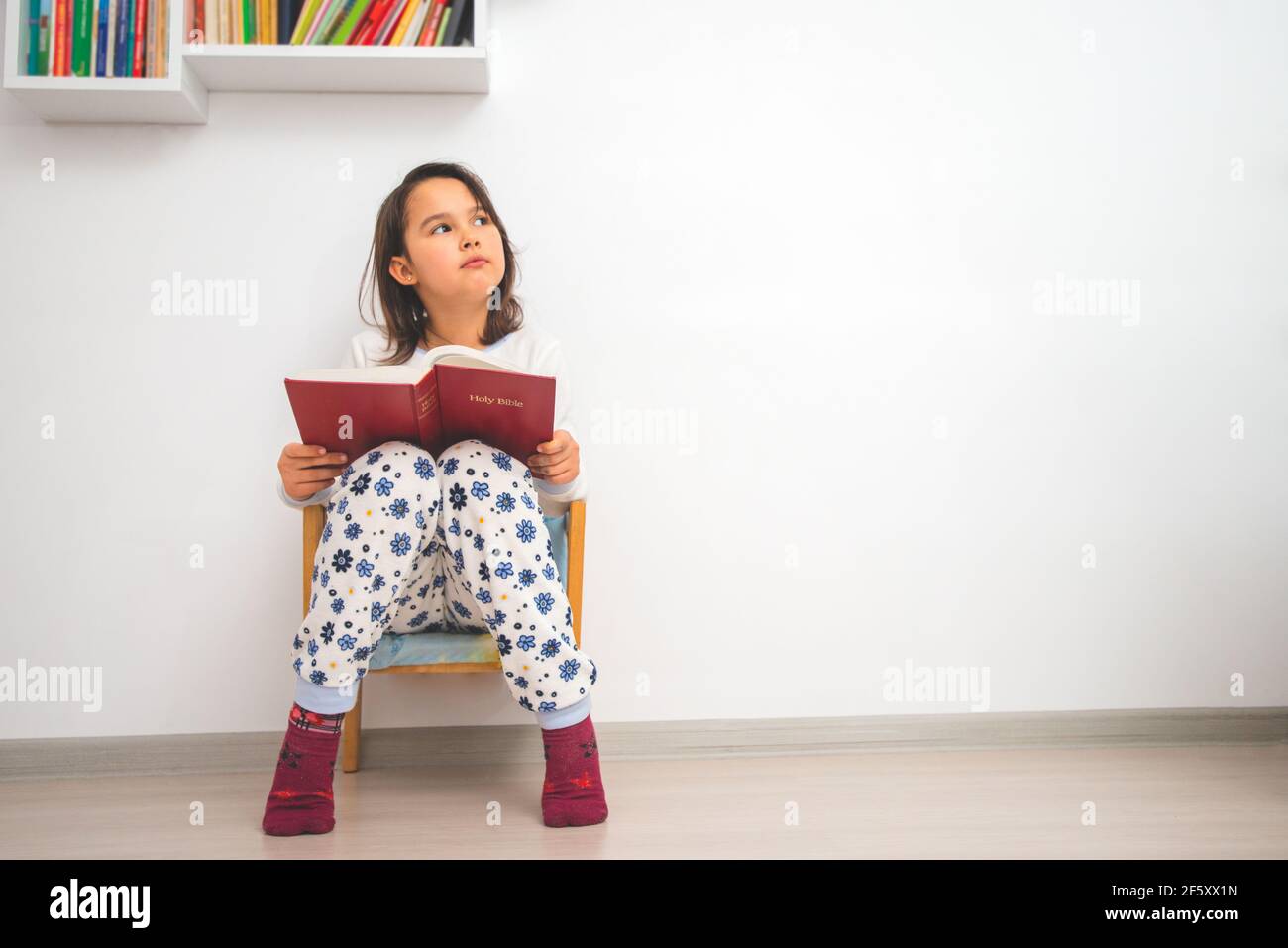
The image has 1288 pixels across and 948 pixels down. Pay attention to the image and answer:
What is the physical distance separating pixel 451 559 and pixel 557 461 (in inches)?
7.8

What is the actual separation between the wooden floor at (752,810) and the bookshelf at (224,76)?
3.68 feet

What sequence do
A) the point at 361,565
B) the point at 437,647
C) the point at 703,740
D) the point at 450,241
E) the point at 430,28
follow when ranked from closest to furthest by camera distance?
the point at 361,565
the point at 437,647
the point at 450,241
the point at 430,28
the point at 703,740

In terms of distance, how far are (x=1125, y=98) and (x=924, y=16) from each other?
426mm

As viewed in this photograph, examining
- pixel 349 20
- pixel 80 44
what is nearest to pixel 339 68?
pixel 349 20

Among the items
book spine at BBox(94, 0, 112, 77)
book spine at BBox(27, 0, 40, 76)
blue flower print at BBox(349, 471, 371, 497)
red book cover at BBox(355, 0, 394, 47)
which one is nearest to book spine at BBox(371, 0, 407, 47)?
red book cover at BBox(355, 0, 394, 47)

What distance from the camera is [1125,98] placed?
197 cm

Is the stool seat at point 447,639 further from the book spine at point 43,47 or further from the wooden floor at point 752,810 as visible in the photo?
the book spine at point 43,47

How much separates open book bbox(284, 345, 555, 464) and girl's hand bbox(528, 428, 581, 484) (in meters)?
0.05

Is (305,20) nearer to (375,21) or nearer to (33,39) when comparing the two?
(375,21)

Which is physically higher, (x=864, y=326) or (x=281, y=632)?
(x=864, y=326)

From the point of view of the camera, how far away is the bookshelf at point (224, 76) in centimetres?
162

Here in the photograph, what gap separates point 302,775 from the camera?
4.27 ft
